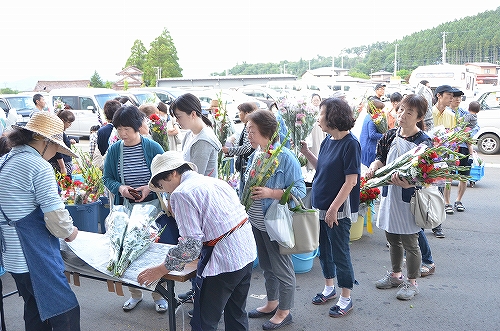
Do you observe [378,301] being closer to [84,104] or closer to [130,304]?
[130,304]

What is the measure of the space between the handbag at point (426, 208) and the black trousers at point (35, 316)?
2.72 metres

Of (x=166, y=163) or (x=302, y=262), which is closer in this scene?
(x=166, y=163)

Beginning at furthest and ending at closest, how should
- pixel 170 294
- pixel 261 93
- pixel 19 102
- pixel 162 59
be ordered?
pixel 162 59 → pixel 261 93 → pixel 19 102 → pixel 170 294

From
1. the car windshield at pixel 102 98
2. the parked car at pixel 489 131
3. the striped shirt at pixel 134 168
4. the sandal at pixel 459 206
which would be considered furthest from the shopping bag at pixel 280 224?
the car windshield at pixel 102 98

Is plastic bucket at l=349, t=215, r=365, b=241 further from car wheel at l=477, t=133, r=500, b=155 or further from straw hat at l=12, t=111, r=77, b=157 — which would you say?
car wheel at l=477, t=133, r=500, b=155

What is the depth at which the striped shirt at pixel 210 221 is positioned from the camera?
248cm

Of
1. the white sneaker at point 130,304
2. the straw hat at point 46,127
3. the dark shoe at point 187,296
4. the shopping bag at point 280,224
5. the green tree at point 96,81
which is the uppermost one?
the green tree at point 96,81

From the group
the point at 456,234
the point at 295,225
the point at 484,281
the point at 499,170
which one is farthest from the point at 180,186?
the point at 499,170

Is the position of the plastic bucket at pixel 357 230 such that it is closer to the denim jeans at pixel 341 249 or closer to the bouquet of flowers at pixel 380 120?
the bouquet of flowers at pixel 380 120

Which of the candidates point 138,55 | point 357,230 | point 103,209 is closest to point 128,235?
point 103,209

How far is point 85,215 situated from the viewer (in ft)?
16.9

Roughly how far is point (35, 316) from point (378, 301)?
2829mm

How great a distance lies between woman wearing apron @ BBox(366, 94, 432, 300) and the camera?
3.88m

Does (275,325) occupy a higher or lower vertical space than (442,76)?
lower
